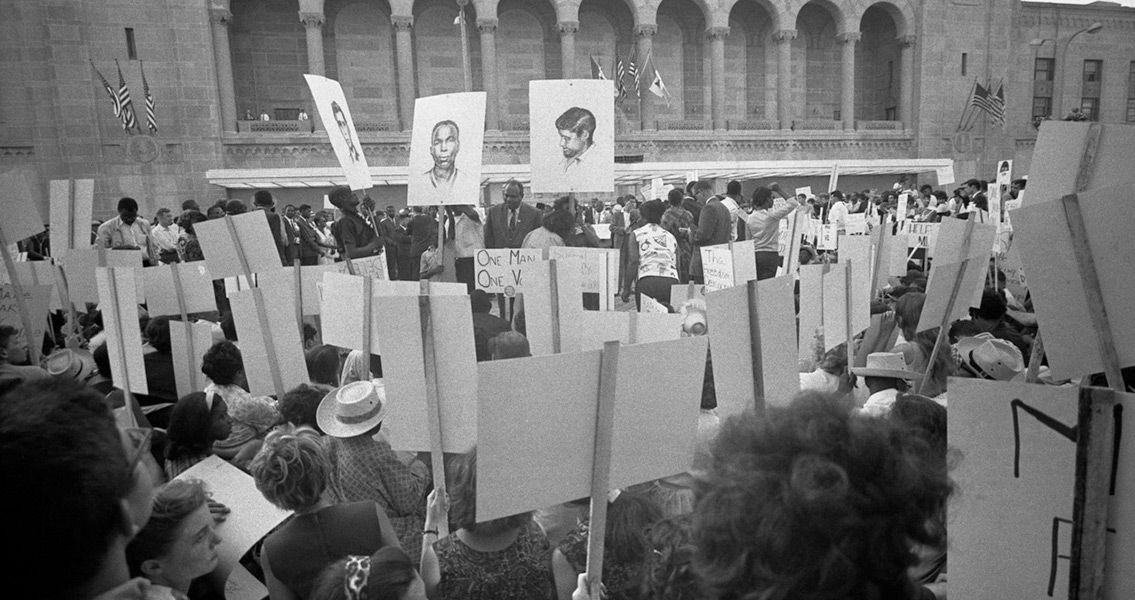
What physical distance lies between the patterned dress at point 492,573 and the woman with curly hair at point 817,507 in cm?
92

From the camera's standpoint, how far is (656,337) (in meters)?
2.96

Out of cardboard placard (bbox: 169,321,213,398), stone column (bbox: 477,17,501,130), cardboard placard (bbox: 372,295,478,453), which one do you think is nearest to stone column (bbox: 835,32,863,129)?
stone column (bbox: 477,17,501,130)

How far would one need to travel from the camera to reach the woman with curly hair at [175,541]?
5.79ft

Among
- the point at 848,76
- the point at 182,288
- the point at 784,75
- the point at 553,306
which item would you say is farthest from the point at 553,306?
the point at 848,76

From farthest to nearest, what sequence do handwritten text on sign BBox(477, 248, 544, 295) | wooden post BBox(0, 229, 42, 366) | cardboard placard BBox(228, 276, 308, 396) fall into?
1. handwritten text on sign BBox(477, 248, 544, 295)
2. wooden post BBox(0, 229, 42, 366)
3. cardboard placard BBox(228, 276, 308, 396)

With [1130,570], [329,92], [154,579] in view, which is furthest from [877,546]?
[329,92]

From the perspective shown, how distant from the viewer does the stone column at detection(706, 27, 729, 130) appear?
26.7m

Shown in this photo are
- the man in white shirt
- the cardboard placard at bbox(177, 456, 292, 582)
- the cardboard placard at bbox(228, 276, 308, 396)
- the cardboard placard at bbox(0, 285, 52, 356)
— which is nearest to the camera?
the cardboard placard at bbox(177, 456, 292, 582)

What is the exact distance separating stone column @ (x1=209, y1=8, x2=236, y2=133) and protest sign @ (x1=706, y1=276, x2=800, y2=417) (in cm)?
2346

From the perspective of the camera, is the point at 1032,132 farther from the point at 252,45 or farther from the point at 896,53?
the point at 252,45

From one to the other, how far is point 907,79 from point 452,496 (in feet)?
101

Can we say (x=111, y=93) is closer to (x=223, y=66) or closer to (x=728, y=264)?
(x=223, y=66)

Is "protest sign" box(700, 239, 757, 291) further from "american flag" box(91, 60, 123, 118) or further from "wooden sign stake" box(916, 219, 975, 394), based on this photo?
"american flag" box(91, 60, 123, 118)

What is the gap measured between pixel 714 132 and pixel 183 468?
25.6 m
